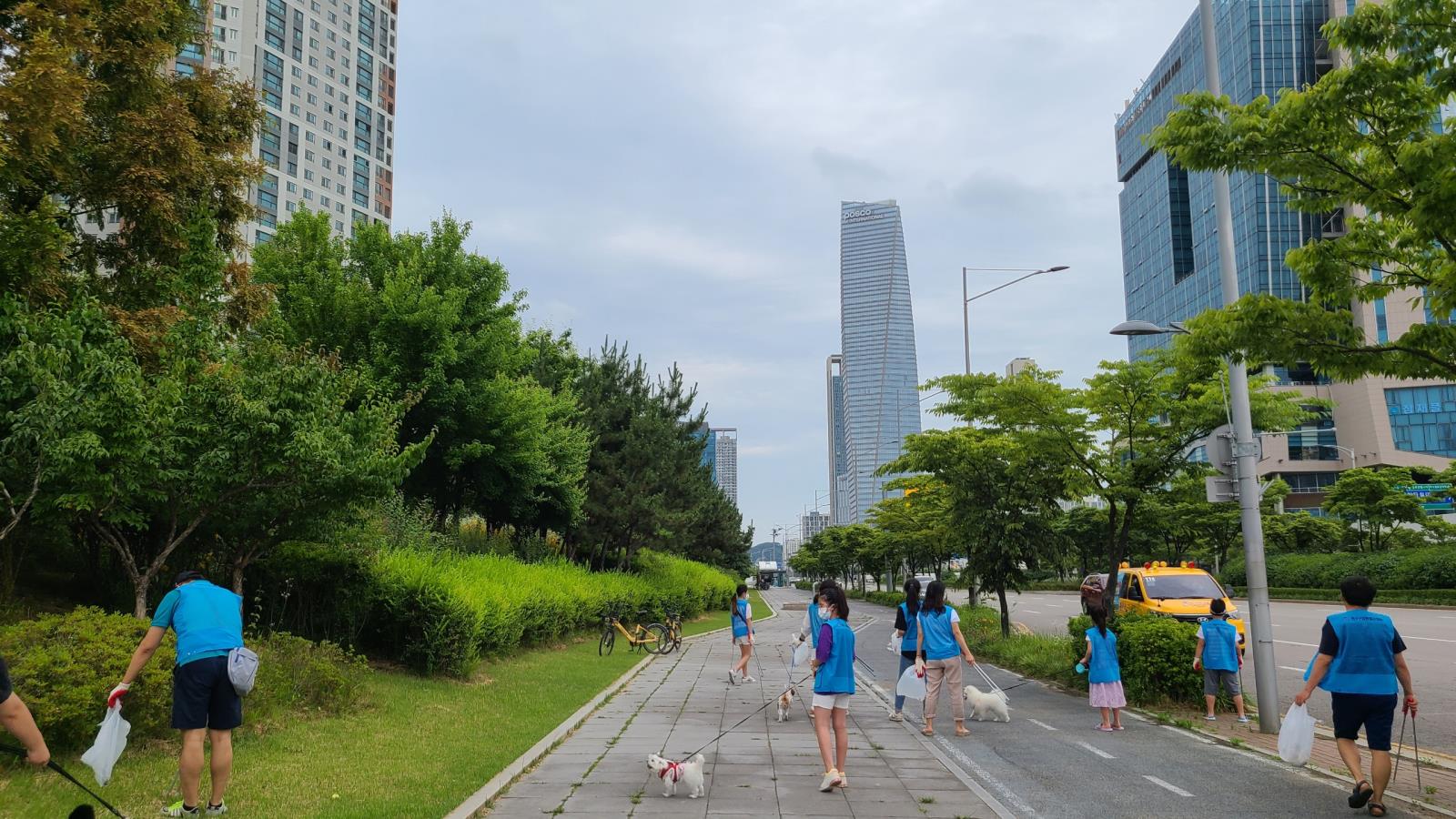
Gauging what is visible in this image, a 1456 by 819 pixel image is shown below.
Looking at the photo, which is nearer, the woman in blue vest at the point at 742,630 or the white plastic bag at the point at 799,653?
the white plastic bag at the point at 799,653

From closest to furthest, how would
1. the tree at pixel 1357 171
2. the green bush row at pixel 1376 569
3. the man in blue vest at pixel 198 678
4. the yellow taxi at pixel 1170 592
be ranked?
the man in blue vest at pixel 198 678
the tree at pixel 1357 171
the yellow taxi at pixel 1170 592
the green bush row at pixel 1376 569

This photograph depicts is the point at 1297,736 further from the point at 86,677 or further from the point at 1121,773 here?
the point at 86,677

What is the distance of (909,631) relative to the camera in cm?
1230

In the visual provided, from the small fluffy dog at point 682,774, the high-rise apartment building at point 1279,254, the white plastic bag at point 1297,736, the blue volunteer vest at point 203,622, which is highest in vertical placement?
the high-rise apartment building at point 1279,254

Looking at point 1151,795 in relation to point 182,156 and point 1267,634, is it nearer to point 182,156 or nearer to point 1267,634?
point 1267,634

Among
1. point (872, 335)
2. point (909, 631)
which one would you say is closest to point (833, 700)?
point (909, 631)

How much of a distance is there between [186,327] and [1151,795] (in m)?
12.2

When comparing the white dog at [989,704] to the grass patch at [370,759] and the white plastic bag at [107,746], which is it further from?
the white plastic bag at [107,746]

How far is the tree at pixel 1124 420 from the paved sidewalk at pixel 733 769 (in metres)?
5.71

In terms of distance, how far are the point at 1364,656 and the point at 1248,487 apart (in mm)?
4943

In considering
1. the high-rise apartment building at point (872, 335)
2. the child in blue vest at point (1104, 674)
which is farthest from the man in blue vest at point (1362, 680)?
the high-rise apartment building at point (872, 335)

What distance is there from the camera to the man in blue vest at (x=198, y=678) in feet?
20.2


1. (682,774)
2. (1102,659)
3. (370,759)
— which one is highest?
(1102,659)

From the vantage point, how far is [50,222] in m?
10.7
